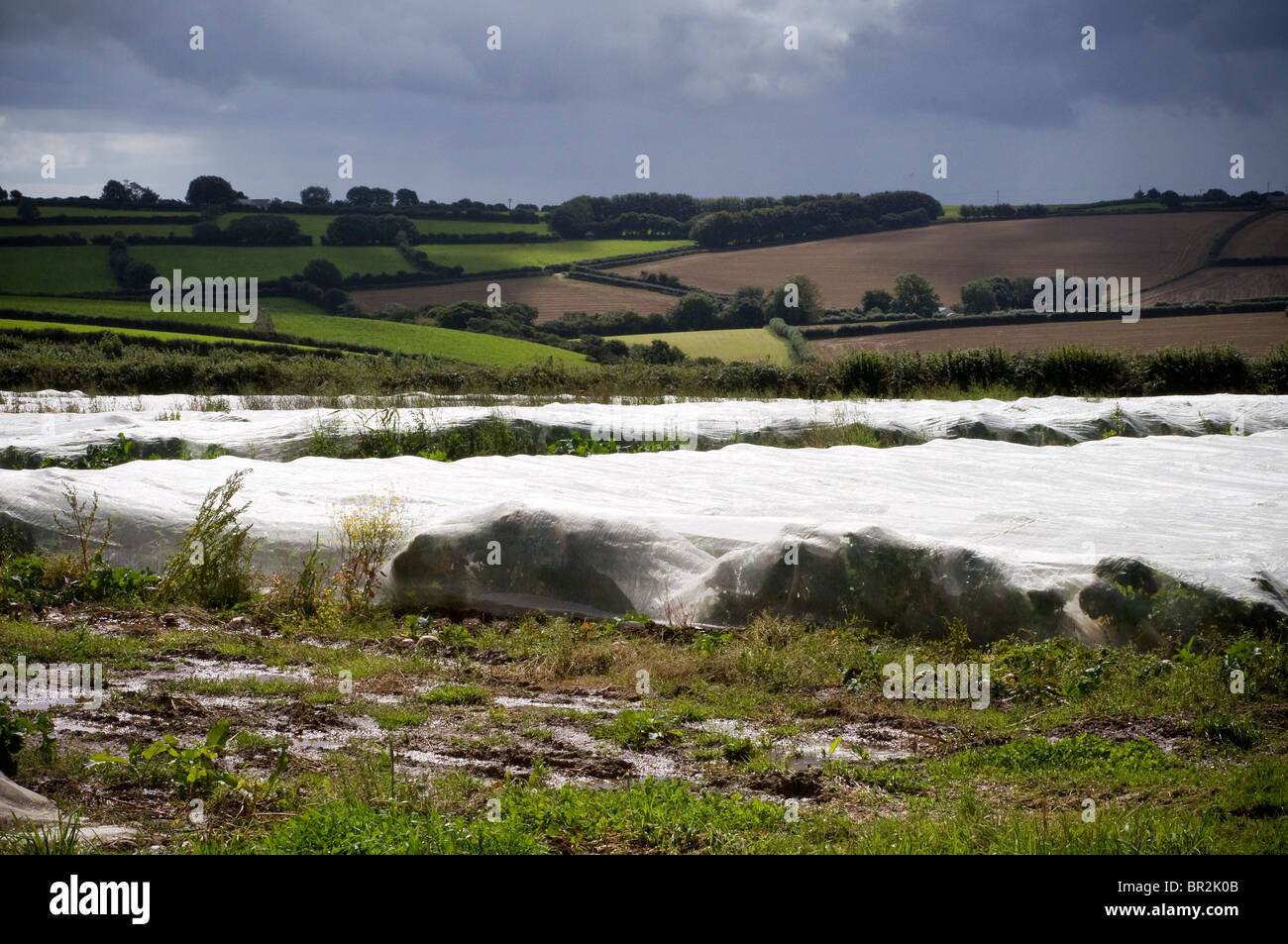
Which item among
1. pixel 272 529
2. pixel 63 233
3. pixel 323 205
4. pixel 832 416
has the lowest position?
pixel 272 529

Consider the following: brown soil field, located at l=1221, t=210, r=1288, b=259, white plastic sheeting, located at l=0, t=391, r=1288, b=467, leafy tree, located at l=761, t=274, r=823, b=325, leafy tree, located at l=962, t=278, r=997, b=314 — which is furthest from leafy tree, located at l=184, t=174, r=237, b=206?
brown soil field, located at l=1221, t=210, r=1288, b=259

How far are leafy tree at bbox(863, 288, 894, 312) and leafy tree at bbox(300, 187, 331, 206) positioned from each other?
4375 centimetres

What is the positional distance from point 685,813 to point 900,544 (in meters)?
3.94

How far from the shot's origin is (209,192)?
70438 mm

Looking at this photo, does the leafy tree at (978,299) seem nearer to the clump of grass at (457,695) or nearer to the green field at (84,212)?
the clump of grass at (457,695)

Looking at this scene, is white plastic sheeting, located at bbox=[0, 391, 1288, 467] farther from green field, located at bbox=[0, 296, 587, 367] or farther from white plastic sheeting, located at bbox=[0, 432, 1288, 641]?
green field, located at bbox=[0, 296, 587, 367]

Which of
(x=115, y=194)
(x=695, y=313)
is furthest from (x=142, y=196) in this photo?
(x=695, y=313)

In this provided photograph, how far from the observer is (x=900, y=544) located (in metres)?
7.58

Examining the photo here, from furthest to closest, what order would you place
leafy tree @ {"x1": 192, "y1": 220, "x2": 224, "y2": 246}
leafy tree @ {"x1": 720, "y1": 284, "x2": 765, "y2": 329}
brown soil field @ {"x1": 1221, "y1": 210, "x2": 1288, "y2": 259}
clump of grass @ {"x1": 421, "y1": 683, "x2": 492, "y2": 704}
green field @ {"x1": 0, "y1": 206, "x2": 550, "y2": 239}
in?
leafy tree @ {"x1": 192, "y1": 220, "x2": 224, "y2": 246}, green field @ {"x1": 0, "y1": 206, "x2": 550, "y2": 239}, leafy tree @ {"x1": 720, "y1": 284, "x2": 765, "y2": 329}, brown soil field @ {"x1": 1221, "y1": 210, "x2": 1288, "y2": 259}, clump of grass @ {"x1": 421, "y1": 683, "x2": 492, "y2": 704}

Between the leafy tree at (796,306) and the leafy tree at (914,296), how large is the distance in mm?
4399

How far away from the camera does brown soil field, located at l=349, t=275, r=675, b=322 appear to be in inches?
2269
